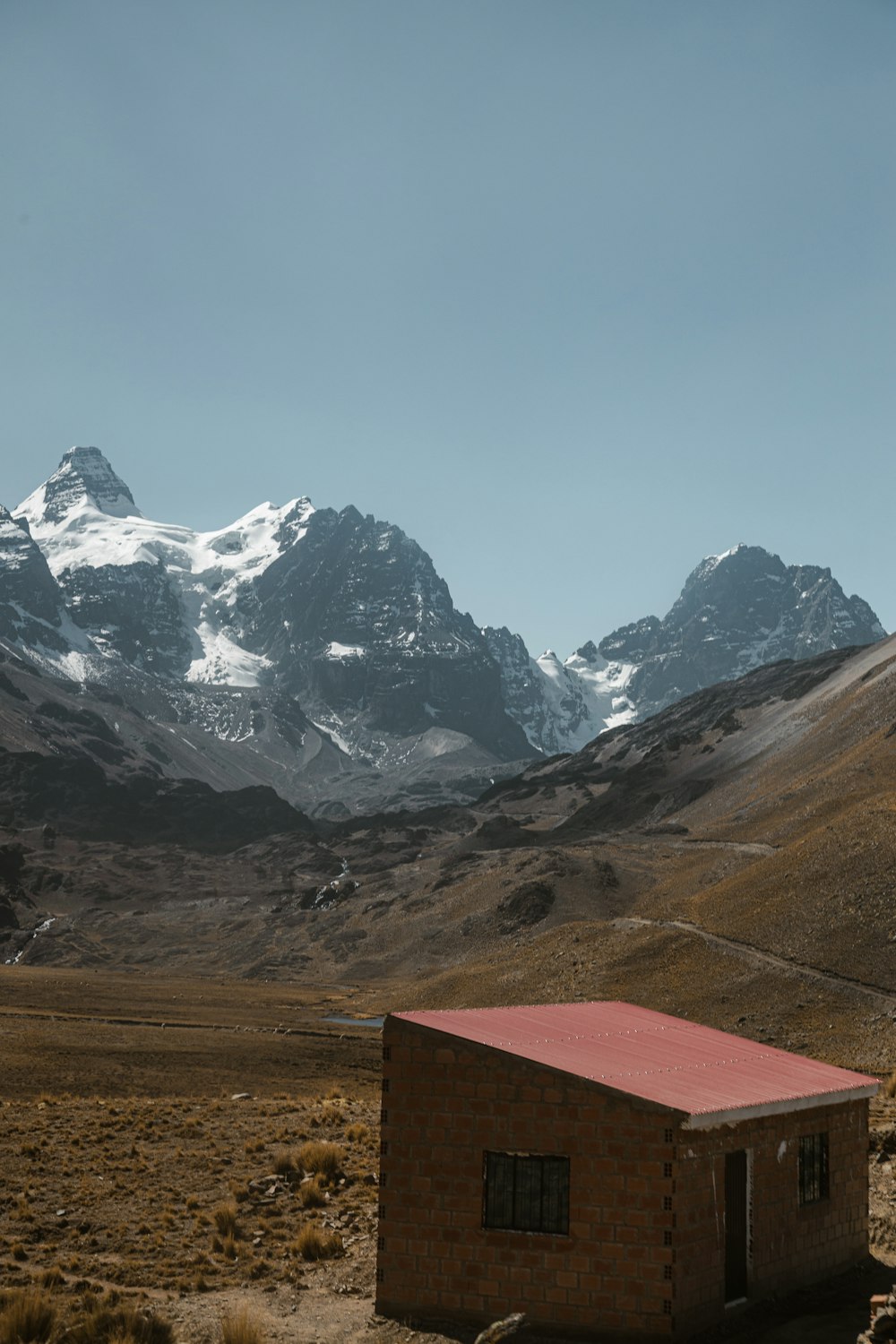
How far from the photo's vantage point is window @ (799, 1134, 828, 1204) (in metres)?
23.2

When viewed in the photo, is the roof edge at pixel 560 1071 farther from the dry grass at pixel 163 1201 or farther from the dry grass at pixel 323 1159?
the dry grass at pixel 323 1159

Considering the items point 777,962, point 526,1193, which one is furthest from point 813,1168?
point 777,962

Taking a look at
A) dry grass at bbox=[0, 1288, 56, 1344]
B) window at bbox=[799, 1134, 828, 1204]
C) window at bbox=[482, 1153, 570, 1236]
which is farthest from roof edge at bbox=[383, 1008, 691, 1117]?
dry grass at bbox=[0, 1288, 56, 1344]

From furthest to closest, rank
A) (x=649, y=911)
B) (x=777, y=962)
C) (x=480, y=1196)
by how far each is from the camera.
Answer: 1. (x=649, y=911)
2. (x=777, y=962)
3. (x=480, y=1196)

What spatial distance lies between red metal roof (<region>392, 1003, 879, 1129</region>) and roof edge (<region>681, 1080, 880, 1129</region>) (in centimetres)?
2

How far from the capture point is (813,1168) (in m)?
23.5

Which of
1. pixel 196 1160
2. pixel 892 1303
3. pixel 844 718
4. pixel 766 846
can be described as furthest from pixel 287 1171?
pixel 844 718

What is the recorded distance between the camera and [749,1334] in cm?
2042

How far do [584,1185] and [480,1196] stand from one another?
190 centimetres

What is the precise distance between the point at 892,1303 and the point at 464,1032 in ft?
26.7

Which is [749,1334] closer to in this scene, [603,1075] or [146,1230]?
[603,1075]

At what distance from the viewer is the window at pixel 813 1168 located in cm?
2319

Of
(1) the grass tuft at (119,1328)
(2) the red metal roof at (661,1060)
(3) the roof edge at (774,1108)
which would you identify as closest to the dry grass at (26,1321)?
(1) the grass tuft at (119,1328)

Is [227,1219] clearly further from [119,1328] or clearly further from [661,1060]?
[661,1060]
